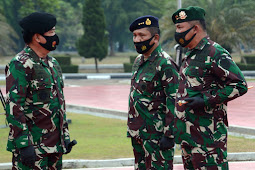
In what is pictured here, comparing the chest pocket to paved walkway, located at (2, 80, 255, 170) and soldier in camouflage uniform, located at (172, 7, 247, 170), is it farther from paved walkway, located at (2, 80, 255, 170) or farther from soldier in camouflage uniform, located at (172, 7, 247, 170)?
paved walkway, located at (2, 80, 255, 170)

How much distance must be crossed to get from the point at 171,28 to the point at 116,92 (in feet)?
30.6

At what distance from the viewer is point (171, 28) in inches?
1135

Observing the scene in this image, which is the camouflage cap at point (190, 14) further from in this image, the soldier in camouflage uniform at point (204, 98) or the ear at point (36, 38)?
the ear at point (36, 38)

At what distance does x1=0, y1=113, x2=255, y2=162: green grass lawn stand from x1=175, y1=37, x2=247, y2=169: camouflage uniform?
354 cm

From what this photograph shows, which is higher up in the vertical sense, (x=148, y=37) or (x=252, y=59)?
(x=148, y=37)

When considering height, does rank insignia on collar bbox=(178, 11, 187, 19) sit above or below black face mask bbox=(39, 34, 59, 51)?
above

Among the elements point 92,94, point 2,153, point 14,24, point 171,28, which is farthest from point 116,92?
point 14,24

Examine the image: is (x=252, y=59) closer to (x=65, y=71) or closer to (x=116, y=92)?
(x=65, y=71)

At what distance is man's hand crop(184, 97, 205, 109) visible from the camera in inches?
178

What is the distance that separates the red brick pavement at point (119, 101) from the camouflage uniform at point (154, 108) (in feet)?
21.9

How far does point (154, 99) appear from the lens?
5.18 m

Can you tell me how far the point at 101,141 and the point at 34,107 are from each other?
494 centimetres

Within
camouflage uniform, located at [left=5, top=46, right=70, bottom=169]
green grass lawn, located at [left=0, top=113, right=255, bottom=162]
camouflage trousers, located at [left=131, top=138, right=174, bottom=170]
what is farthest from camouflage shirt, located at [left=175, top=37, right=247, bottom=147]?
green grass lawn, located at [left=0, top=113, right=255, bottom=162]

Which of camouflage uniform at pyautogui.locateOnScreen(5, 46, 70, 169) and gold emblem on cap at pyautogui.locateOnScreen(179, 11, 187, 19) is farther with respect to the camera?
gold emblem on cap at pyautogui.locateOnScreen(179, 11, 187, 19)
